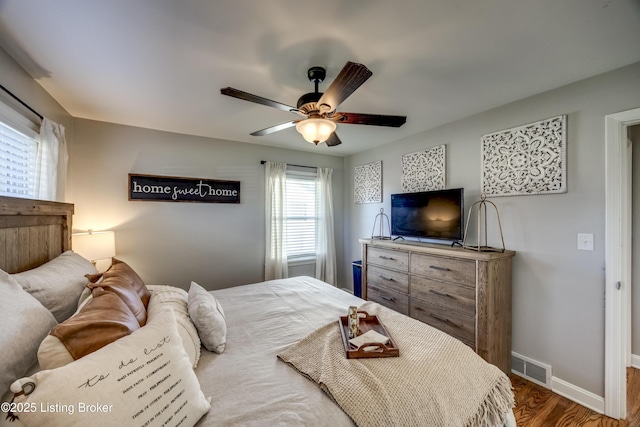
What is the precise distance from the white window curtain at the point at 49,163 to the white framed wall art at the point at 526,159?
385 cm

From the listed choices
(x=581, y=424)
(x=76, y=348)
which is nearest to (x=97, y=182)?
(x=76, y=348)

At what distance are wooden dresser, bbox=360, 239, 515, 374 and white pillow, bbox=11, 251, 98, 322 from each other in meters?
2.63

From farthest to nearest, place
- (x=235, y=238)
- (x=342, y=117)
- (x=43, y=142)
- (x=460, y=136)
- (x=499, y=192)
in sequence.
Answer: (x=235, y=238) < (x=460, y=136) < (x=499, y=192) < (x=43, y=142) < (x=342, y=117)

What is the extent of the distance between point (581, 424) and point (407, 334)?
151 cm

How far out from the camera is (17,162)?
1.90 m

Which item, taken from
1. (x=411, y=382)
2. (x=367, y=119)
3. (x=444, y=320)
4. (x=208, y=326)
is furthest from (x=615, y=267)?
(x=208, y=326)

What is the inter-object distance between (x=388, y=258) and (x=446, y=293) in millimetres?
728

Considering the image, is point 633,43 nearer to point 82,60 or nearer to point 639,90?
point 639,90

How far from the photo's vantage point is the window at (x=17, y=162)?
5.74ft

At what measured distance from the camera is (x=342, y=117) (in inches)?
71.3

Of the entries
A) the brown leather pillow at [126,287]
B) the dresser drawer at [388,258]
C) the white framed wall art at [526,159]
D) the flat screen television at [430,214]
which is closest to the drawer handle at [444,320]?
the dresser drawer at [388,258]

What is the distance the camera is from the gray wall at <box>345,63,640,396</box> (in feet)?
6.05

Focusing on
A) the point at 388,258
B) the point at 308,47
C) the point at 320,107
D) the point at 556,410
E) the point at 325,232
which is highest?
the point at 308,47

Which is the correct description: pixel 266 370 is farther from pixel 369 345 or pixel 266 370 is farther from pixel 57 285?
pixel 57 285
